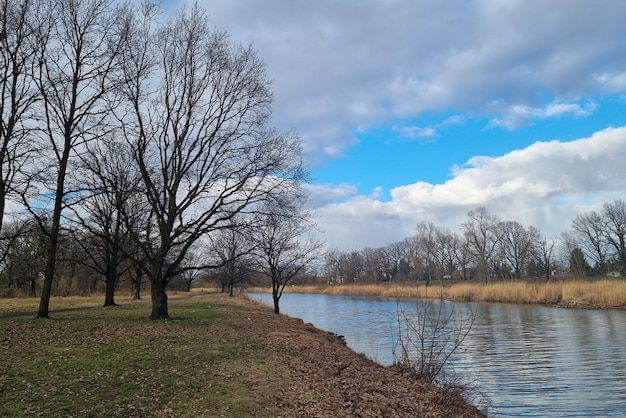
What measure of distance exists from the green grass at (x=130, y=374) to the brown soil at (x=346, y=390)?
429 millimetres

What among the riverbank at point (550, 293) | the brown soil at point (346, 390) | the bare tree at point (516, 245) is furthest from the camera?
the bare tree at point (516, 245)

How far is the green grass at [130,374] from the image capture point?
636cm

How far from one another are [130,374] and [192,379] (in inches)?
41.2

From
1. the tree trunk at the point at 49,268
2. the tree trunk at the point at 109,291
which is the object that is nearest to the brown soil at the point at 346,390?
the tree trunk at the point at 49,268

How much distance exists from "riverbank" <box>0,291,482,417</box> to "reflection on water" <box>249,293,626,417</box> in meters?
2.77

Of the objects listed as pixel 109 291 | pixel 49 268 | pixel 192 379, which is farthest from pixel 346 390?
pixel 109 291

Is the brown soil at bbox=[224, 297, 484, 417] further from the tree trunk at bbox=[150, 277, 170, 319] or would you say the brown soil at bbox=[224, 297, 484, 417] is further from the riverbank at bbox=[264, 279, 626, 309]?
the riverbank at bbox=[264, 279, 626, 309]

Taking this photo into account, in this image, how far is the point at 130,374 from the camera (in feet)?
26.8

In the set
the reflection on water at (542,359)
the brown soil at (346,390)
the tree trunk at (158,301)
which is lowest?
the reflection on water at (542,359)

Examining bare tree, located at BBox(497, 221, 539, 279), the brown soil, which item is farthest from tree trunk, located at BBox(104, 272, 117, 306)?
bare tree, located at BBox(497, 221, 539, 279)

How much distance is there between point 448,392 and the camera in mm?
9812

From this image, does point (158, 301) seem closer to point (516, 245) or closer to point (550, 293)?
point (550, 293)

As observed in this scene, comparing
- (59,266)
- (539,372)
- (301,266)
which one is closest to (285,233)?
(301,266)

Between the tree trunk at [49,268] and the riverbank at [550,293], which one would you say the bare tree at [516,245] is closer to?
the riverbank at [550,293]
